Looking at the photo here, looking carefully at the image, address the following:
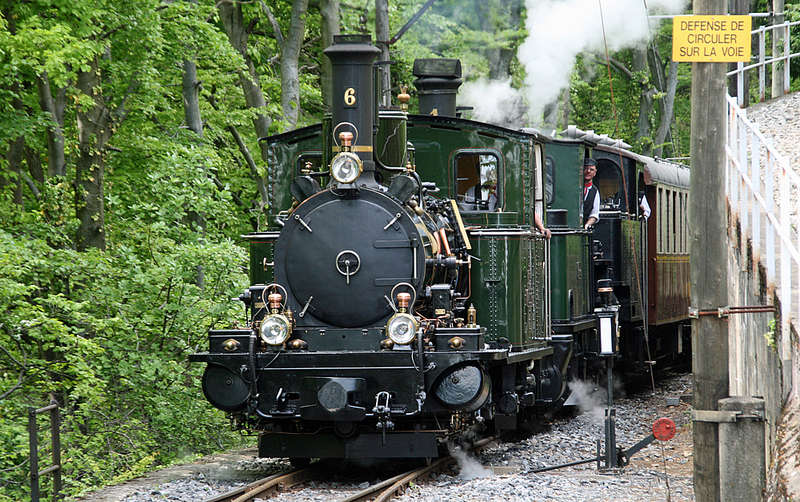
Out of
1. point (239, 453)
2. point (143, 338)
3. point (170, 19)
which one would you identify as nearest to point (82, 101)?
point (170, 19)

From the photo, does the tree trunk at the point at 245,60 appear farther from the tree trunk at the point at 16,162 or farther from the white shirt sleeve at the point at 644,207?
the white shirt sleeve at the point at 644,207

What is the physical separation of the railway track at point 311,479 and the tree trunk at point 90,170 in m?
6.28

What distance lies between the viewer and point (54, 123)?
14.4 metres

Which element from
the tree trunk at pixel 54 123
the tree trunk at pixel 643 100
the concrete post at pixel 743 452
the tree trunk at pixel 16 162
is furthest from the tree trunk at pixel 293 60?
the tree trunk at pixel 643 100

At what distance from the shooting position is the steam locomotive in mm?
8914

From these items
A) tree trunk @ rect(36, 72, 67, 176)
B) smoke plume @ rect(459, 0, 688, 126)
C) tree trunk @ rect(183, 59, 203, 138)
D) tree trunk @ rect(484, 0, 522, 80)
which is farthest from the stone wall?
Result: tree trunk @ rect(484, 0, 522, 80)

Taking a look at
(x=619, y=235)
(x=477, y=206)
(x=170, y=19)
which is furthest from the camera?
(x=170, y=19)

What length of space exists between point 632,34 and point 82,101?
37.4 feet

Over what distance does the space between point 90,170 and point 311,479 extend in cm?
718

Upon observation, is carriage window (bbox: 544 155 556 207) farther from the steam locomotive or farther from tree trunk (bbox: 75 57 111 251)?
tree trunk (bbox: 75 57 111 251)

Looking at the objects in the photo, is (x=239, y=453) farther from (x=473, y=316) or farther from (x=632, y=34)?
(x=632, y=34)

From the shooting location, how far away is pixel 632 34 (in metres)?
21.4

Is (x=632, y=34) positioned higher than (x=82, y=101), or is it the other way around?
(x=632, y=34)

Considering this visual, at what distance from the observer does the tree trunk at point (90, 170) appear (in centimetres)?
1491
